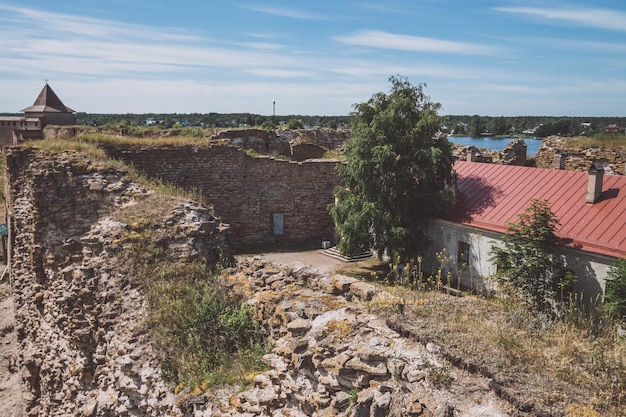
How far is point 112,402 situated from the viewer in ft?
24.7

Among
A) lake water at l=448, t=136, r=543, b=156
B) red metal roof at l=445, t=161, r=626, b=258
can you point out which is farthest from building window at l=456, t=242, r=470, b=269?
lake water at l=448, t=136, r=543, b=156

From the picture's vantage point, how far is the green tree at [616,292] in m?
10.2

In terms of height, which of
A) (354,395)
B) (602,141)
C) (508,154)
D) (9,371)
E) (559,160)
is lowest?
(9,371)

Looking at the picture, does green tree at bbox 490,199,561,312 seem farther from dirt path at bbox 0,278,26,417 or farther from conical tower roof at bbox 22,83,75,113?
conical tower roof at bbox 22,83,75,113

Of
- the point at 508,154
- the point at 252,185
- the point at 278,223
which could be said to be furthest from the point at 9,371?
the point at 508,154

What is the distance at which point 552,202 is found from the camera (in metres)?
14.6

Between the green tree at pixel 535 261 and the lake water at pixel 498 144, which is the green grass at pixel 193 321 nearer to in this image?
the green tree at pixel 535 261

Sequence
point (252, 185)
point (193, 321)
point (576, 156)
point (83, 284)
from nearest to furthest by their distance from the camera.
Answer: point (193, 321) < point (83, 284) < point (252, 185) < point (576, 156)

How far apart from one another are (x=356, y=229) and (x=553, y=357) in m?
11.2

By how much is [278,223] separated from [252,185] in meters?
2.00

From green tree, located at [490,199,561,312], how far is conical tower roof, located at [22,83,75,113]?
58768 millimetres

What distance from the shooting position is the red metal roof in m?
12.8

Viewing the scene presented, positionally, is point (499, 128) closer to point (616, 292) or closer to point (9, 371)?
point (616, 292)

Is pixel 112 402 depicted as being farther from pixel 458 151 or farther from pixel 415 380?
pixel 458 151
